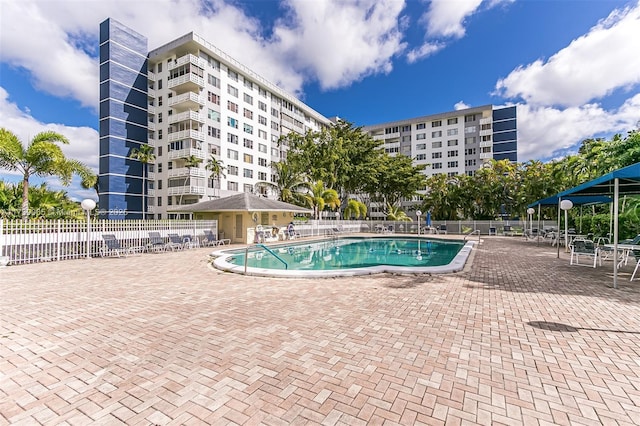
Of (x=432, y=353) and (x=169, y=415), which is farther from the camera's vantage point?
(x=432, y=353)

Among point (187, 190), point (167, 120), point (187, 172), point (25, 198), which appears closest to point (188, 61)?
point (167, 120)

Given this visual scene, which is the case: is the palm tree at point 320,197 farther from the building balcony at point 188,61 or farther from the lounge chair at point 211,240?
the building balcony at point 188,61

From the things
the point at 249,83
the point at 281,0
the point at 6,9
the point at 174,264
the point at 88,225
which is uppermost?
the point at 249,83

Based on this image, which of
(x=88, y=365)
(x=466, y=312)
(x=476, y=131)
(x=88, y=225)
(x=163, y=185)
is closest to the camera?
(x=88, y=365)

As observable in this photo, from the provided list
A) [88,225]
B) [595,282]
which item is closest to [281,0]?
[88,225]

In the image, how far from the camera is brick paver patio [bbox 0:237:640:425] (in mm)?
2613

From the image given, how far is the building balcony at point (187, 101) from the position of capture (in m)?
36.8

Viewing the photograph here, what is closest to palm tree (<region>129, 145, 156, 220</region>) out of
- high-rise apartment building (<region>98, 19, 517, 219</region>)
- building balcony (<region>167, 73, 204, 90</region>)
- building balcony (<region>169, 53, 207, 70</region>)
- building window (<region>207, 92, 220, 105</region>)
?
high-rise apartment building (<region>98, 19, 517, 219</region>)

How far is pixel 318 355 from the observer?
3.67 metres

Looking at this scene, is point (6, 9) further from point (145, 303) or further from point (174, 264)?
point (145, 303)

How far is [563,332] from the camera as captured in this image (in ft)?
14.5

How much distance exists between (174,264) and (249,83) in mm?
41637

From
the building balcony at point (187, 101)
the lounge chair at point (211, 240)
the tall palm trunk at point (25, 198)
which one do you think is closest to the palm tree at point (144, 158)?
the building balcony at point (187, 101)

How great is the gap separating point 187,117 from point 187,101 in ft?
6.78
